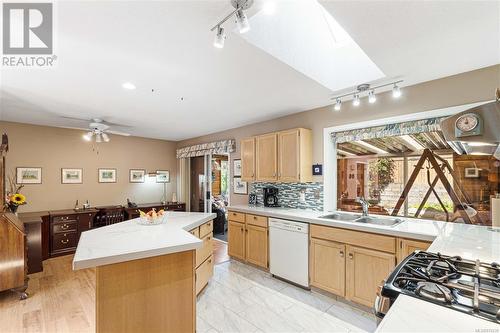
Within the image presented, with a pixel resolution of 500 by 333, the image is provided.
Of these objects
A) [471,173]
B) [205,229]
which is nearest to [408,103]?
[471,173]

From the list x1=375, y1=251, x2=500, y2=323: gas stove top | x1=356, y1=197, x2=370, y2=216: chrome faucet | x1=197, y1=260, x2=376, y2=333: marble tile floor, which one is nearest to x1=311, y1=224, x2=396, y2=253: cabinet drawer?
x1=356, y1=197, x2=370, y2=216: chrome faucet

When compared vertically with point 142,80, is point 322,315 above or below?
below

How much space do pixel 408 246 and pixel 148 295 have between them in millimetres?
2287

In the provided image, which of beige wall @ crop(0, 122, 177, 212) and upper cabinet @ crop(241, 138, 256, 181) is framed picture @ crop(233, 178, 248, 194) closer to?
upper cabinet @ crop(241, 138, 256, 181)

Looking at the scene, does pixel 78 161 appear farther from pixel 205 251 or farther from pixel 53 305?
pixel 205 251

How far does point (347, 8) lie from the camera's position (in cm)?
144

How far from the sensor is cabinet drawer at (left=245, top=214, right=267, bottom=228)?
139 inches

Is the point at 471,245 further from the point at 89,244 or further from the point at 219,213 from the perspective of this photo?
the point at 219,213

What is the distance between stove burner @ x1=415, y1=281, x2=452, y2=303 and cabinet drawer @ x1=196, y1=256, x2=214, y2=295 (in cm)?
225

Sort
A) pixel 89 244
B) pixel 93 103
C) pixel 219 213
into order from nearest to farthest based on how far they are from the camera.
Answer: pixel 89 244, pixel 93 103, pixel 219 213

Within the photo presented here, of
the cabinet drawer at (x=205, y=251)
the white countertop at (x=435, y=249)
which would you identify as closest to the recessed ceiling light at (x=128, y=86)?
the cabinet drawer at (x=205, y=251)

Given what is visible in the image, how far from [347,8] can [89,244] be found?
7.89 feet

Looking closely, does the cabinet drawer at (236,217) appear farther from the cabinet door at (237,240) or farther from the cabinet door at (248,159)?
the cabinet door at (248,159)

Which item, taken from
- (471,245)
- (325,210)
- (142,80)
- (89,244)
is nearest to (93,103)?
(142,80)
